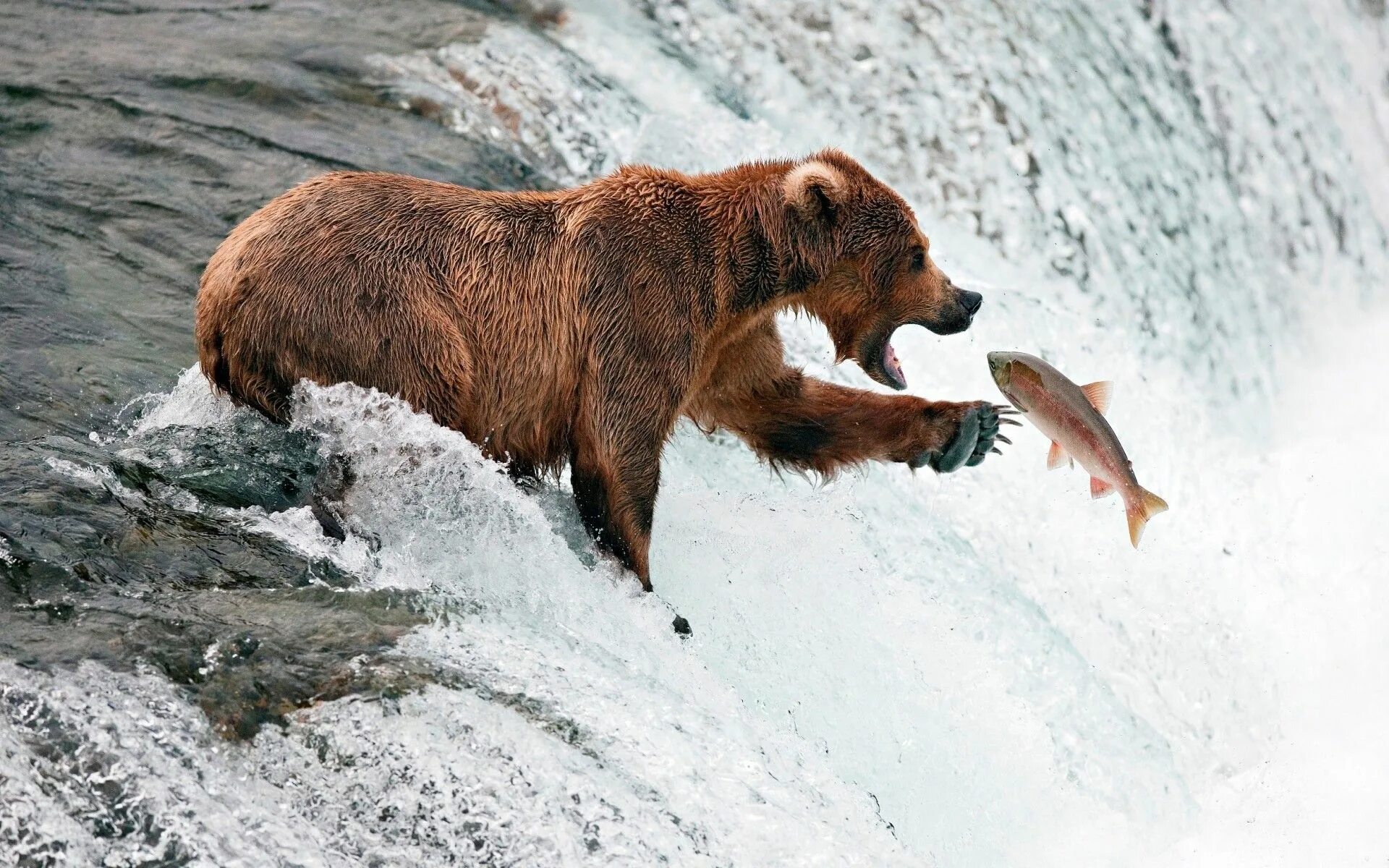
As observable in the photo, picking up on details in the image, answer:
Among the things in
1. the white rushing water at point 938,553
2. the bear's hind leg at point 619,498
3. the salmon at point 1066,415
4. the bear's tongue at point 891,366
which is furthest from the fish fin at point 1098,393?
the bear's hind leg at point 619,498

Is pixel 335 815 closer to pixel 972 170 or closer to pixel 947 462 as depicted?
pixel 947 462

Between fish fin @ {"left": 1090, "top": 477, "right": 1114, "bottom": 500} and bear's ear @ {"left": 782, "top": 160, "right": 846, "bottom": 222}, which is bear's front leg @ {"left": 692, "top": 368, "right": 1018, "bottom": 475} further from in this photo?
bear's ear @ {"left": 782, "top": 160, "right": 846, "bottom": 222}

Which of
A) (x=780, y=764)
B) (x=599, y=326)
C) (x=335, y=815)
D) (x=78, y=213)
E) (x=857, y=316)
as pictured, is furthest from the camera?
(x=78, y=213)

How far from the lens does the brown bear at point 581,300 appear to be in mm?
4680

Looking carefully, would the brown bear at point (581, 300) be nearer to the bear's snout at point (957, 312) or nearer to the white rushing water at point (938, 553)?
the bear's snout at point (957, 312)

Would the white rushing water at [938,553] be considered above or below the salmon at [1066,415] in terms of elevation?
below

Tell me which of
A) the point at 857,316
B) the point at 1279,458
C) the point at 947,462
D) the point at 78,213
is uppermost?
the point at 857,316

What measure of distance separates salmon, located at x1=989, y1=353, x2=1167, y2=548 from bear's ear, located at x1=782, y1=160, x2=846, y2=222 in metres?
0.75

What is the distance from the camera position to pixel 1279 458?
338 inches

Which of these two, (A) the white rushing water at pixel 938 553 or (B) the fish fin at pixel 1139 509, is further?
(B) the fish fin at pixel 1139 509

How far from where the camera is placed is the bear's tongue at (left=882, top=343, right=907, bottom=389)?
552 centimetres

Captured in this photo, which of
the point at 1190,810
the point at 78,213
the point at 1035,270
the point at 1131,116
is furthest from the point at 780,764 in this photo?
the point at 1131,116

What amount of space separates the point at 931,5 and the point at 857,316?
15.6ft

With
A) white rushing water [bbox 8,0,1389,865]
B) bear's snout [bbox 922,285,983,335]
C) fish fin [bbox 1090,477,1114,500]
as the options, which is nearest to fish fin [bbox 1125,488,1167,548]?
fish fin [bbox 1090,477,1114,500]
